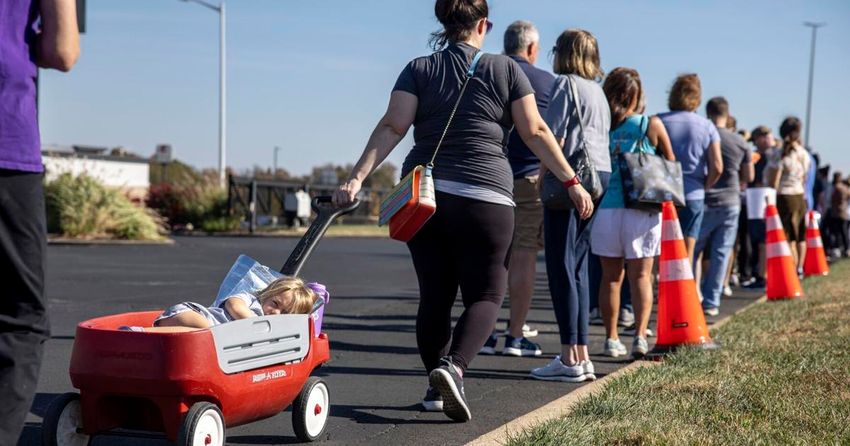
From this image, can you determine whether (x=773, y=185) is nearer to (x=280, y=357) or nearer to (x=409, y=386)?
(x=409, y=386)

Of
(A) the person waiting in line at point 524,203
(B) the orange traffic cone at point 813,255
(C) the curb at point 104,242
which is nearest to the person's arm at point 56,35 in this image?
(A) the person waiting in line at point 524,203

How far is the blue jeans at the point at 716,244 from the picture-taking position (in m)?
10.6

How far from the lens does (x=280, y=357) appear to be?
174 inches

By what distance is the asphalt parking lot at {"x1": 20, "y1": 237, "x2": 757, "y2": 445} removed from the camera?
5066 millimetres

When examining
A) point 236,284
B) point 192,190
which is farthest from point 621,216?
point 192,190

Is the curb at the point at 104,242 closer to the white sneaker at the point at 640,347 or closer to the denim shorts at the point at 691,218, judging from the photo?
the denim shorts at the point at 691,218

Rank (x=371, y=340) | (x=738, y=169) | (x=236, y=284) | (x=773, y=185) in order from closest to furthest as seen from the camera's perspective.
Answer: (x=236, y=284) < (x=371, y=340) < (x=738, y=169) < (x=773, y=185)

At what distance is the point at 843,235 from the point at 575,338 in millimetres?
20207

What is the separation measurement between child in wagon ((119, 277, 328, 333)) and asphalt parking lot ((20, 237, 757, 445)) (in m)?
0.58

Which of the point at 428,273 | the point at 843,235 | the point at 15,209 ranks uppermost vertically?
the point at 15,209

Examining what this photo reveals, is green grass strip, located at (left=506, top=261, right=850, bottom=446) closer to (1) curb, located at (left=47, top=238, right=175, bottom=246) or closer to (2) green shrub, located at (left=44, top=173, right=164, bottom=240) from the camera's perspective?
(1) curb, located at (left=47, top=238, right=175, bottom=246)

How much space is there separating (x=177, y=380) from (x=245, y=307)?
2.33ft

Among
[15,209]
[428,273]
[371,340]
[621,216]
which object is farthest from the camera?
[371,340]

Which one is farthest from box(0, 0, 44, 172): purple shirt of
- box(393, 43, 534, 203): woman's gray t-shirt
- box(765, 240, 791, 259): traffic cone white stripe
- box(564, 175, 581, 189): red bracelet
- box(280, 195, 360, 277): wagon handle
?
box(765, 240, 791, 259): traffic cone white stripe
